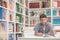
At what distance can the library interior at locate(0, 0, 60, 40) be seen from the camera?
336 cm

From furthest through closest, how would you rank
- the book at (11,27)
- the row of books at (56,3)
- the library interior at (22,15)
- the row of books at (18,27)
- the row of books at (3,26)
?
the row of books at (56,3) < the row of books at (18,27) < the book at (11,27) < the library interior at (22,15) < the row of books at (3,26)

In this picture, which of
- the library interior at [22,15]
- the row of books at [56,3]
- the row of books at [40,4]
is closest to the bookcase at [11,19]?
the library interior at [22,15]

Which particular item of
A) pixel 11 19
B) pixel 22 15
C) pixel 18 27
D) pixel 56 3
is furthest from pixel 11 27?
pixel 56 3

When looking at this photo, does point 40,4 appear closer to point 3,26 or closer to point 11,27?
point 11,27

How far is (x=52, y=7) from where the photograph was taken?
527 cm

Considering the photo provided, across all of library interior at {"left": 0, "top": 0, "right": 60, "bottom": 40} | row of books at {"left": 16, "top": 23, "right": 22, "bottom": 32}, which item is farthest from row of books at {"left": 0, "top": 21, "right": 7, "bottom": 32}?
row of books at {"left": 16, "top": 23, "right": 22, "bottom": 32}

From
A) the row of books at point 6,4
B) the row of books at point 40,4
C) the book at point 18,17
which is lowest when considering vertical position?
the book at point 18,17

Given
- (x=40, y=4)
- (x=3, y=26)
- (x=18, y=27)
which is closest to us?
(x=3, y=26)

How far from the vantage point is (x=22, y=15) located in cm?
486

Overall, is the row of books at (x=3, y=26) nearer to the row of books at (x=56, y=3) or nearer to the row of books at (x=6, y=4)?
the row of books at (x=6, y=4)

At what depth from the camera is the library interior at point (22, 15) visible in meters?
3.36

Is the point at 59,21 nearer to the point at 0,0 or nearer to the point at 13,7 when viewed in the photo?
the point at 13,7

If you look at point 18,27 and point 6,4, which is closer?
point 6,4

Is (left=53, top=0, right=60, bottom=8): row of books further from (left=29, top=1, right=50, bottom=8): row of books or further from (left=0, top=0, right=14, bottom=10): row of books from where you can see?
(left=0, top=0, right=14, bottom=10): row of books
